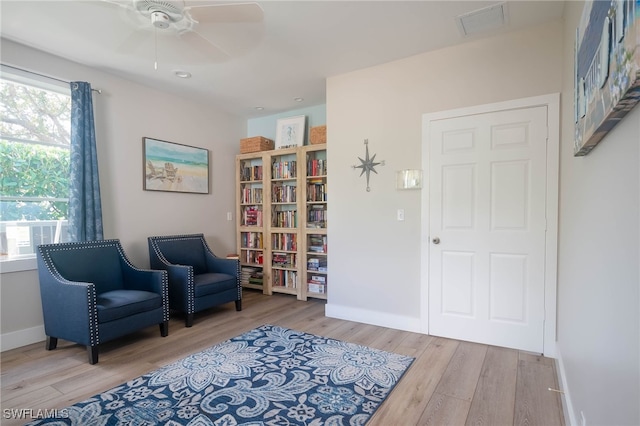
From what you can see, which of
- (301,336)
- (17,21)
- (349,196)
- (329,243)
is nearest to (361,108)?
(349,196)

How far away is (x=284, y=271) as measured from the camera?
461 centimetres

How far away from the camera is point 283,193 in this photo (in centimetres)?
461

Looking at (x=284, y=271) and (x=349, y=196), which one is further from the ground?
(x=349, y=196)

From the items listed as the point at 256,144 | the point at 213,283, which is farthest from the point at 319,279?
the point at 256,144

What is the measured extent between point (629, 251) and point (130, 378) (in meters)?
2.83

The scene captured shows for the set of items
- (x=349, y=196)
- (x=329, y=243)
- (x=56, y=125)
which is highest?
(x=56, y=125)

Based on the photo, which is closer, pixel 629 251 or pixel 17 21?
pixel 629 251

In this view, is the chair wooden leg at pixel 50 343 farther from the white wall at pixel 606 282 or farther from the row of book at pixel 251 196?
the white wall at pixel 606 282

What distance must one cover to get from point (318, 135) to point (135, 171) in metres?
2.31

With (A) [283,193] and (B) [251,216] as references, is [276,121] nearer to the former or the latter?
(A) [283,193]

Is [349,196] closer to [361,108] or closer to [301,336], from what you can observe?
[361,108]

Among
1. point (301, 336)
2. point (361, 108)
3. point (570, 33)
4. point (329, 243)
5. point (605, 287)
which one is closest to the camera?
point (605, 287)

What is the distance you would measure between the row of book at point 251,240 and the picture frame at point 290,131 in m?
1.40

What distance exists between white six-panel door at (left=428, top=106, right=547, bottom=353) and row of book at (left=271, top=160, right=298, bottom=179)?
2.05m
